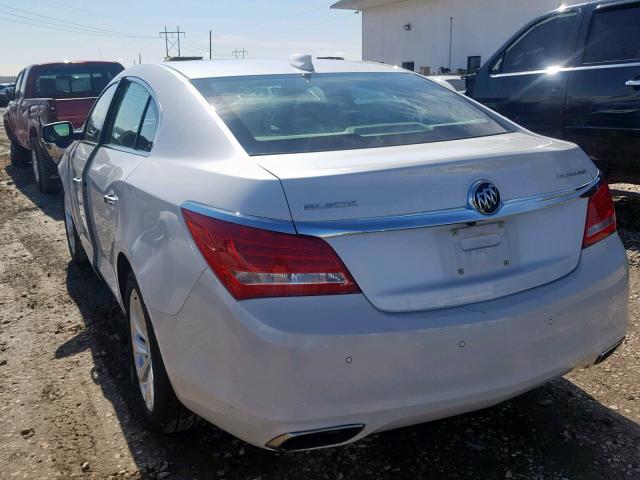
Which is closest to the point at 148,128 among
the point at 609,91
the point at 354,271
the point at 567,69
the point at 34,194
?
the point at 354,271

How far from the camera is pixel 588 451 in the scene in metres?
2.79

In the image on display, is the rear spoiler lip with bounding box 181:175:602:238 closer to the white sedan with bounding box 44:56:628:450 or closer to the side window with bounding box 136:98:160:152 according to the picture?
the white sedan with bounding box 44:56:628:450

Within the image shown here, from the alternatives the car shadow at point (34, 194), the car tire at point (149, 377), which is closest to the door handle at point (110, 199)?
the car tire at point (149, 377)

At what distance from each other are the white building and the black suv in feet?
41.7

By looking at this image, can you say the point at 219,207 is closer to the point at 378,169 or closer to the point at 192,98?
the point at 378,169

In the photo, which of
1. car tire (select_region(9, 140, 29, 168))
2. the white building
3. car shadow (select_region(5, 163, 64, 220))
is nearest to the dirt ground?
car shadow (select_region(5, 163, 64, 220))

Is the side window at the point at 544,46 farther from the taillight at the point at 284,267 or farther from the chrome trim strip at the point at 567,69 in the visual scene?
the taillight at the point at 284,267

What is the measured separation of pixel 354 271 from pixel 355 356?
10.4 inches

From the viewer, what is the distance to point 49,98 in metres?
10.1

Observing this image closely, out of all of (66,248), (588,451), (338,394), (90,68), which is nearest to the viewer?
(338,394)

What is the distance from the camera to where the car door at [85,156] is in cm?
421

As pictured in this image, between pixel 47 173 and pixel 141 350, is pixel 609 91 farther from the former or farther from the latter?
pixel 47 173

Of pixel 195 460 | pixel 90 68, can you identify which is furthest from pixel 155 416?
pixel 90 68

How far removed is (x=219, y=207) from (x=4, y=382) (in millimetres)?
2153
